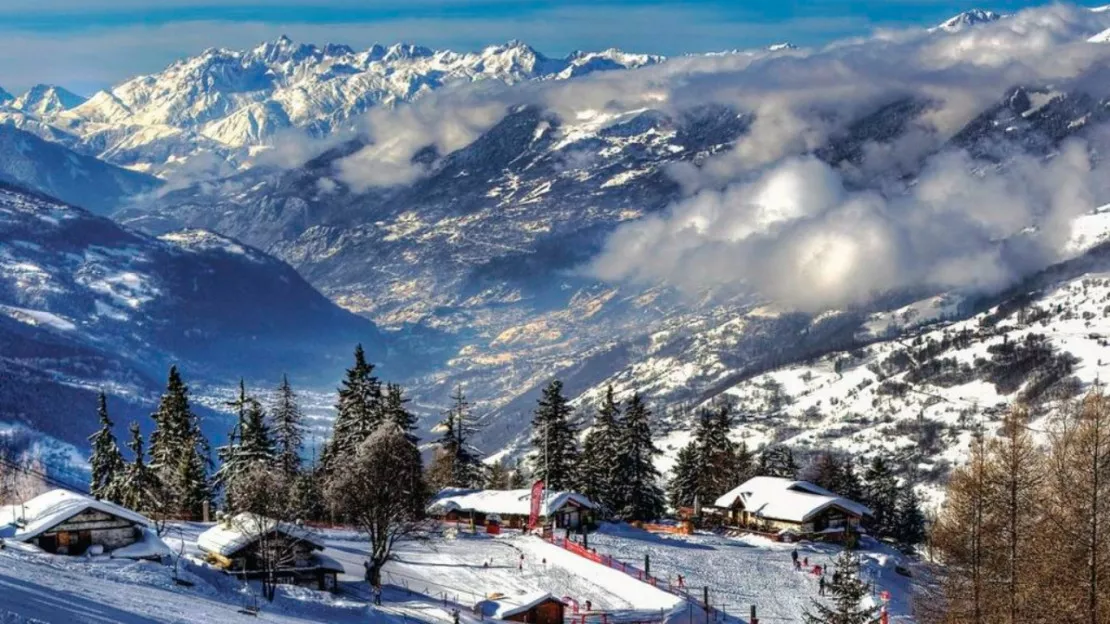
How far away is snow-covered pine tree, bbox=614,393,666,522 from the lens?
4825 inches

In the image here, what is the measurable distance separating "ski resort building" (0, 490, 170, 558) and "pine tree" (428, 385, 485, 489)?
202 ft

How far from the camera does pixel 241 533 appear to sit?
72750 millimetres

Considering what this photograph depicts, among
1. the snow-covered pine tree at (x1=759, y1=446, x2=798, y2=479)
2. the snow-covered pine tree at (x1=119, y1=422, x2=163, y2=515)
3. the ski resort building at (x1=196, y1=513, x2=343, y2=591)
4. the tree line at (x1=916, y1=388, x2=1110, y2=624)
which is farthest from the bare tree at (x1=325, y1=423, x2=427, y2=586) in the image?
the snow-covered pine tree at (x1=759, y1=446, x2=798, y2=479)

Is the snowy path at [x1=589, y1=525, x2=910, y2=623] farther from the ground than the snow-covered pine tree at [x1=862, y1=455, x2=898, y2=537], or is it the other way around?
the snow-covered pine tree at [x1=862, y1=455, x2=898, y2=537]

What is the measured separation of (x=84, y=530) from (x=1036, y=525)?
4974 centimetres

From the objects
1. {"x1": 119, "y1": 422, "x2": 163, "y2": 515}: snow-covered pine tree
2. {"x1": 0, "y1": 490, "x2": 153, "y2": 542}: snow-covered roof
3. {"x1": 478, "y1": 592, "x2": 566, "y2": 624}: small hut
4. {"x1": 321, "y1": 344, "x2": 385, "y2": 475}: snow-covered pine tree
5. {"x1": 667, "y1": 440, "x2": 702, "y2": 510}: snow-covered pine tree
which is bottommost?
{"x1": 478, "y1": 592, "x2": 566, "y2": 624}: small hut

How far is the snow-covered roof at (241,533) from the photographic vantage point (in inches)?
2820

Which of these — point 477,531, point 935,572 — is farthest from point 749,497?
point 935,572

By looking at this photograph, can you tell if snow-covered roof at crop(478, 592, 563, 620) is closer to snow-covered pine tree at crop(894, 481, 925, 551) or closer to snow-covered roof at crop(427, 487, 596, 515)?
snow-covered roof at crop(427, 487, 596, 515)

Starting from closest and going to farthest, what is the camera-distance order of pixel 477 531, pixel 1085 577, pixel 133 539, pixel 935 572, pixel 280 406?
pixel 1085 577
pixel 133 539
pixel 935 572
pixel 477 531
pixel 280 406

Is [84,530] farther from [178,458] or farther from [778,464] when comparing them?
[778,464]

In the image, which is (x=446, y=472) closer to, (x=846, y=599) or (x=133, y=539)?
(x=133, y=539)

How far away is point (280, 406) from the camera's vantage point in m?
114

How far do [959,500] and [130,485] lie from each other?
67.4m
